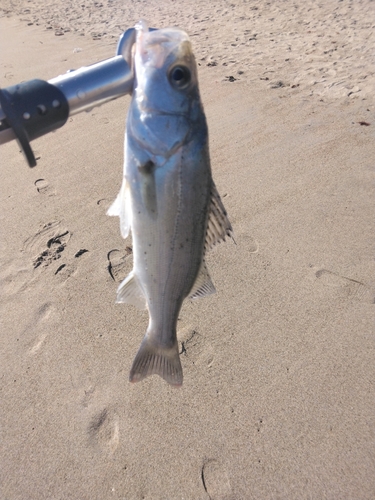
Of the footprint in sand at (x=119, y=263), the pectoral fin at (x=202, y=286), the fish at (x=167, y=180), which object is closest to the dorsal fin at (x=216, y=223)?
the fish at (x=167, y=180)

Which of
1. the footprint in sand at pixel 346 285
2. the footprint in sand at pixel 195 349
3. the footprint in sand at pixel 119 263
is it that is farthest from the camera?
the footprint in sand at pixel 119 263

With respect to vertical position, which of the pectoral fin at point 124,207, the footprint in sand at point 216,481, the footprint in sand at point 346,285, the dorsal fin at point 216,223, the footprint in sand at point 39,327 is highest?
the pectoral fin at point 124,207

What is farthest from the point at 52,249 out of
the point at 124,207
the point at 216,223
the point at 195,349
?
the point at 216,223

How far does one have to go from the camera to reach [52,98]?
5.05 feet

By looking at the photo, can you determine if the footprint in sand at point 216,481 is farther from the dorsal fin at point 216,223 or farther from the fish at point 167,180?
the dorsal fin at point 216,223

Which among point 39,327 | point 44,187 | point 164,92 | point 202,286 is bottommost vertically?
point 39,327

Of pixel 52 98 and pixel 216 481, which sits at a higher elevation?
pixel 52 98

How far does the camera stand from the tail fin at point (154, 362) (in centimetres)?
246

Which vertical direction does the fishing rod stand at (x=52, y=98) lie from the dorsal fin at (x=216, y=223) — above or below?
above

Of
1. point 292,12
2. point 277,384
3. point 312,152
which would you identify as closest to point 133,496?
point 277,384

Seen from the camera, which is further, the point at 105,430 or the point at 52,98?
the point at 105,430

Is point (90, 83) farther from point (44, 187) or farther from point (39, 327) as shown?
point (44, 187)

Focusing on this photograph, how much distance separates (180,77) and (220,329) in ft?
7.76

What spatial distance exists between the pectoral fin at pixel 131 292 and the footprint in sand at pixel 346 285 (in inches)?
87.2
